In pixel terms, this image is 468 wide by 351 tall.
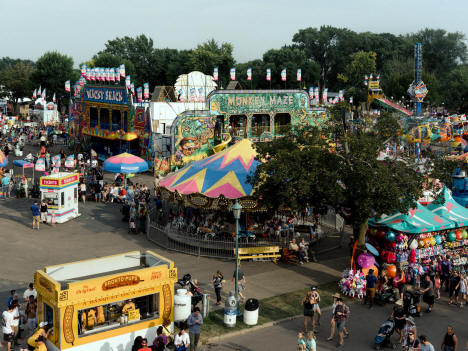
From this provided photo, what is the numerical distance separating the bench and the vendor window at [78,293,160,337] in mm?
7283

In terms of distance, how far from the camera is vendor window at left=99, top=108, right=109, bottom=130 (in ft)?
156

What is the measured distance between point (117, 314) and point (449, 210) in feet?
45.4

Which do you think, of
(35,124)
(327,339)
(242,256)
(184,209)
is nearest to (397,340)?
(327,339)

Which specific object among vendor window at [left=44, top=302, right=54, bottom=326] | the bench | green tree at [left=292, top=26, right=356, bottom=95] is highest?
green tree at [left=292, top=26, right=356, bottom=95]

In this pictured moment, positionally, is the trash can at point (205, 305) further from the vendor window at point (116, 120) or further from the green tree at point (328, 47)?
the green tree at point (328, 47)

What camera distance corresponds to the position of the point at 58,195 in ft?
90.0

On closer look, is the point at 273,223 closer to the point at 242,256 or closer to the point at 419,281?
the point at 242,256

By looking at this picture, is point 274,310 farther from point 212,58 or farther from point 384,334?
point 212,58

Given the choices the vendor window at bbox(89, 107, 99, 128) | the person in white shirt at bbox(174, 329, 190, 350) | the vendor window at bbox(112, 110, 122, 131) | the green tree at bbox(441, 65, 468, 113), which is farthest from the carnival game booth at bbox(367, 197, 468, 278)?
the green tree at bbox(441, 65, 468, 113)

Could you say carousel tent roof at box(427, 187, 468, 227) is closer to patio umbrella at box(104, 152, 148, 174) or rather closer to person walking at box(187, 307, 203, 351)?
person walking at box(187, 307, 203, 351)

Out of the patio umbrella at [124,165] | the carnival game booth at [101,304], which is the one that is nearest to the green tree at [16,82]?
the patio umbrella at [124,165]

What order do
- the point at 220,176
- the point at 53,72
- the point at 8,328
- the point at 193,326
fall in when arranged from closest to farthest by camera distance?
1. the point at 8,328
2. the point at 193,326
3. the point at 220,176
4. the point at 53,72

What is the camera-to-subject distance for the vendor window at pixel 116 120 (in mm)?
46031

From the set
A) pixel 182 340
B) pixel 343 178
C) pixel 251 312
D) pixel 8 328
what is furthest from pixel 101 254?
pixel 343 178
